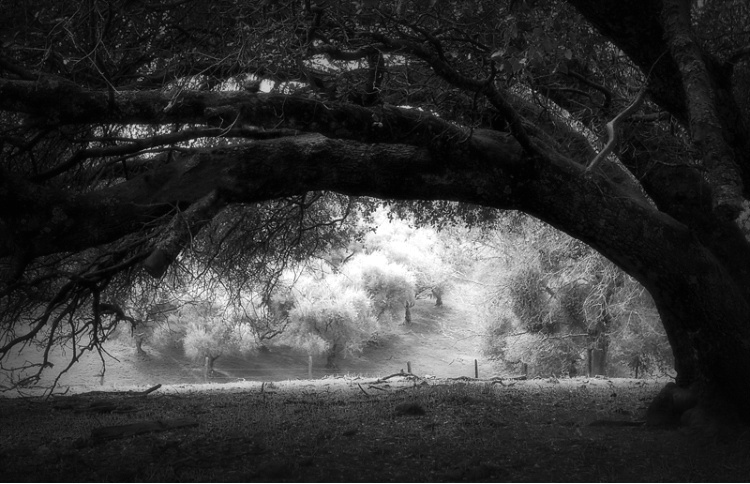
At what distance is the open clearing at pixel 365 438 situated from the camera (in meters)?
5.01

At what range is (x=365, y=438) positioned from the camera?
6348 mm

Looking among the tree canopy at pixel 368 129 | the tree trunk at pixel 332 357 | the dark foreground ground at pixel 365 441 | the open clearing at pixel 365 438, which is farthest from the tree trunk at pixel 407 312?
the tree canopy at pixel 368 129

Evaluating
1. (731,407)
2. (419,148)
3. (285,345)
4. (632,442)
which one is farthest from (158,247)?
(285,345)

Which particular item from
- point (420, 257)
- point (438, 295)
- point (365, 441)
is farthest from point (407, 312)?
point (365, 441)

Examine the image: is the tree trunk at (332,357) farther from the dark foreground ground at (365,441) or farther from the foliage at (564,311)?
the dark foreground ground at (365,441)

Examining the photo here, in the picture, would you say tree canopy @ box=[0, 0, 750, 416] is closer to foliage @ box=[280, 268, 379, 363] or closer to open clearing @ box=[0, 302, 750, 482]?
open clearing @ box=[0, 302, 750, 482]

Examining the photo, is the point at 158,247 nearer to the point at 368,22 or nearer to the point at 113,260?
the point at 113,260

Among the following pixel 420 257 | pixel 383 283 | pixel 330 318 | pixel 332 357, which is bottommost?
pixel 332 357

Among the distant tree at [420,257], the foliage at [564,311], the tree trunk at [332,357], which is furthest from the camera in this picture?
the distant tree at [420,257]

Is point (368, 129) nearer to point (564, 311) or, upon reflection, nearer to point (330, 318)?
point (330, 318)

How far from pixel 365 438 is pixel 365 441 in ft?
0.48

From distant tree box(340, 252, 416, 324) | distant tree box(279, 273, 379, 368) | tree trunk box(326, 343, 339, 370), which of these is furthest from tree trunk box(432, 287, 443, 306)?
tree trunk box(326, 343, 339, 370)

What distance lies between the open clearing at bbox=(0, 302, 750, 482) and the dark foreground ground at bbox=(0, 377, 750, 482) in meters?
0.02

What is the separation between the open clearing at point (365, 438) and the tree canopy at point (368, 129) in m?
1.07
